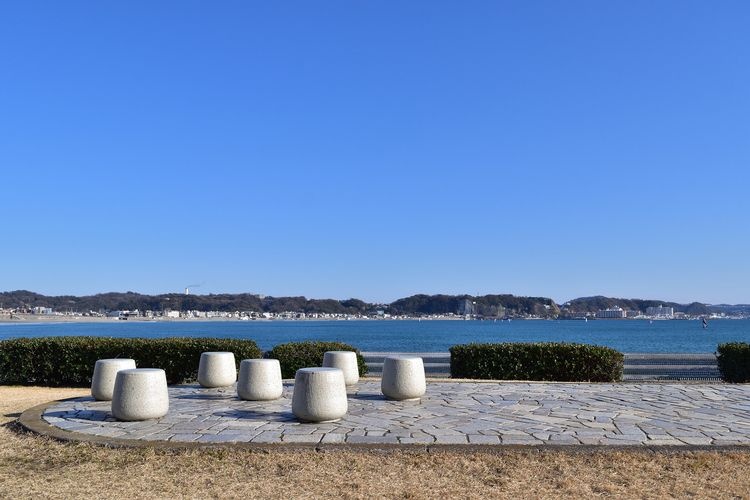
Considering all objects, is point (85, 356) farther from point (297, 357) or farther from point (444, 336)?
point (444, 336)

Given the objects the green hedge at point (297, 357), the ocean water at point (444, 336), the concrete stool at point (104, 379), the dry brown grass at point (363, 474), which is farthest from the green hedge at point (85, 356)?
the ocean water at point (444, 336)

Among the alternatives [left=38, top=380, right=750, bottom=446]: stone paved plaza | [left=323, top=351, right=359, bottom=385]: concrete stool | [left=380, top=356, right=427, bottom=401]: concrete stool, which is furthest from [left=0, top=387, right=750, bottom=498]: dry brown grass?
[left=323, top=351, right=359, bottom=385]: concrete stool

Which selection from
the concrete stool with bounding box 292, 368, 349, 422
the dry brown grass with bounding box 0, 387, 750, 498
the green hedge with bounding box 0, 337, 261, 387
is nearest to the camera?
the dry brown grass with bounding box 0, 387, 750, 498

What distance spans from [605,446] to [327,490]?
3515mm

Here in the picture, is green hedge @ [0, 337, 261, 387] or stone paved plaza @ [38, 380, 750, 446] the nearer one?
stone paved plaza @ [38, 380, 750, 446]

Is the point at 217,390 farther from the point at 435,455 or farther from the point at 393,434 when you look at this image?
the point at 435,455

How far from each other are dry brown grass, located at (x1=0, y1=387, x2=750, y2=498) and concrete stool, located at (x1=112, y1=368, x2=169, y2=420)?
145cm

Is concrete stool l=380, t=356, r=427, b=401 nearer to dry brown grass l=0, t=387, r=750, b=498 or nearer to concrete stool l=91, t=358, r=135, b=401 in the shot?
dry brown grass l=0, t=387, r=750, b=498

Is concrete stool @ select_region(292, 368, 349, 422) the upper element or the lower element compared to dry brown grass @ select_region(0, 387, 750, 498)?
upper

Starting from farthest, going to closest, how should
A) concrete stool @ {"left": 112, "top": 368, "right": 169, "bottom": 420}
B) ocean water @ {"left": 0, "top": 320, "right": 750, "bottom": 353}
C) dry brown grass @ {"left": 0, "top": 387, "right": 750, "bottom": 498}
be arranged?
ocean water @ {"left": 0, "top": 320, "right": 750, "bottom": 353}
concrete stool @ {"left": 112, "top": 368, "right": 169, "bottom": 420}
dry brown grass @ {"left": 0, "top": 387, "right": 750, "bottom": 498}

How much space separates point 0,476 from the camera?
7184 millimetres

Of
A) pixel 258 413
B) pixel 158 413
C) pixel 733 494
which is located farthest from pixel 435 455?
pixel 158 413

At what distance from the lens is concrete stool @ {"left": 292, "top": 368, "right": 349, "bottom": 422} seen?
30.6 ft

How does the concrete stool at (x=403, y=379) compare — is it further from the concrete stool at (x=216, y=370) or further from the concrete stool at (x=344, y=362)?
the concrete stool at (x=216, y=370)
